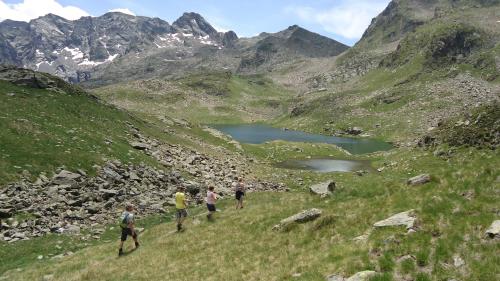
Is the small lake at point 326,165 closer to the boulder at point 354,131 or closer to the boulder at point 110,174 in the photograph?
the boulder at point 110,174

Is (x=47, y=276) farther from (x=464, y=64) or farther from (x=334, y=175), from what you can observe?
(x=464, y=64)

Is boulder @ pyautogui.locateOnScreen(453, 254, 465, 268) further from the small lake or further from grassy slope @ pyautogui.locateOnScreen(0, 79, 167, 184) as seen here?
the small lake

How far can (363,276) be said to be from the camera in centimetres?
1697

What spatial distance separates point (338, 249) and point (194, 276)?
761 centimetres

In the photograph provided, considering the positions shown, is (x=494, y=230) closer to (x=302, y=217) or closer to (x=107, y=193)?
(x=302, y=217)

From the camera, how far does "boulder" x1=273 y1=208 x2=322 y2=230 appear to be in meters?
26.0

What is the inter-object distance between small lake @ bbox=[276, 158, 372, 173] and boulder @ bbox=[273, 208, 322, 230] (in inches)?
2132

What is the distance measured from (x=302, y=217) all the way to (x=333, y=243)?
14.3 ft

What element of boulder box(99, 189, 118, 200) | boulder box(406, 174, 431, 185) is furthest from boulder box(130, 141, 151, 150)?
boulder box(406, 174, 431, 185)

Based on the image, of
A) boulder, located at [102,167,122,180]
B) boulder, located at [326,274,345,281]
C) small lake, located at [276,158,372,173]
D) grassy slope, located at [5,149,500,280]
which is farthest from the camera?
small lake, located at [276,158,372,173]

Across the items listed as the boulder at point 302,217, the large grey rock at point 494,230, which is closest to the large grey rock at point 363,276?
the large grey rock at point 494,230

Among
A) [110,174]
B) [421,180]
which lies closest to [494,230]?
[421,180]

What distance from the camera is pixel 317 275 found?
18688 millimetres

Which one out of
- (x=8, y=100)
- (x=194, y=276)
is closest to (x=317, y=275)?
(x=194, y=276)
